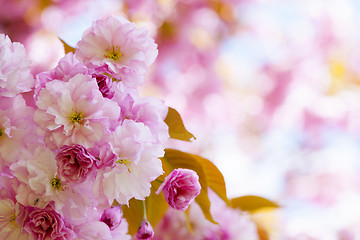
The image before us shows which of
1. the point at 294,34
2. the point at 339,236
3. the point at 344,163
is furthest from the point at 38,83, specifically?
the point at 344,163

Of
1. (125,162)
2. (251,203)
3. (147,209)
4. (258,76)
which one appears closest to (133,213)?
(147,209)

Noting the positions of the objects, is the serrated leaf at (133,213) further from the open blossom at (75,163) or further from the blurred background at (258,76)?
the blurred background at (258,76)

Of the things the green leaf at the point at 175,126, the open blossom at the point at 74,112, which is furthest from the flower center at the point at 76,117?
the green leaf at the point at 175,126

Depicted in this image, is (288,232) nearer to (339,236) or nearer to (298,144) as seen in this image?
(339,236)

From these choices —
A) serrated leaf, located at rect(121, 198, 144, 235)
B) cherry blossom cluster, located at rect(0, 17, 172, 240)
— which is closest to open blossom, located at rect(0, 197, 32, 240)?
cherry blossom cluster, located at rect(0, 17, 172, 240)

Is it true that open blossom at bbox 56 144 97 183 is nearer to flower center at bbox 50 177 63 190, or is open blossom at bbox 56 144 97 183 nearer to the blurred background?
flower center at bbox 50 177 63 190
